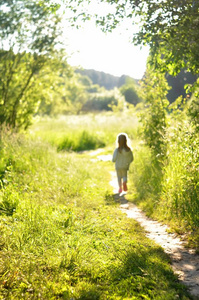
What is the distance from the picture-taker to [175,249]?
16.8 ft

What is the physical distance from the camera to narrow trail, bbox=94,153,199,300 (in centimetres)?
407

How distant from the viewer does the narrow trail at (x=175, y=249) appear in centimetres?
407

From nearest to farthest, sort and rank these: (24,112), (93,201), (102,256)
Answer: (102,256) < (93,201) < (24,112)

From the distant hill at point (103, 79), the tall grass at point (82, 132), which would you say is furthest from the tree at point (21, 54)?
the distant hill at point (103, 79)

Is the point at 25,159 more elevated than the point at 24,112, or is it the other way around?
the point at 24,112

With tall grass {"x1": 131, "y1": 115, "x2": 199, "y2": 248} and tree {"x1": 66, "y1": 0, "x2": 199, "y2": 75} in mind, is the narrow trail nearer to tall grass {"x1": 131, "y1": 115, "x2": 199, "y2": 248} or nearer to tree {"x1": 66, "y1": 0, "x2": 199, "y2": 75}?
tall grass {"x1": 131, "y1": 115, "x2": 199, "y2": 248}

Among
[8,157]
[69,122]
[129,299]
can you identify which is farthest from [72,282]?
[69,122]

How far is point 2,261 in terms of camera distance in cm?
400

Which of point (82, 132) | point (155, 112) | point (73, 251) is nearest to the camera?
point (73, 251)

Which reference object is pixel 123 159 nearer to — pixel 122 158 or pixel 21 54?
pixel 122 158

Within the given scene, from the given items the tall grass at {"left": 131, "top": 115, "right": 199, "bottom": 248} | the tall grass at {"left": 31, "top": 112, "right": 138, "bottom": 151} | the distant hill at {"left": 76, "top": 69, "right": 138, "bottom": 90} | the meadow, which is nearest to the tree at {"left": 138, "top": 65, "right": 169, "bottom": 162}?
the tall grass at {"left": 131, "top": 115, "right": 199, "bottom": 248}

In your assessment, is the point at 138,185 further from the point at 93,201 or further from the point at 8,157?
the point at 8,157

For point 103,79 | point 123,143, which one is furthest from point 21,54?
point 103,79

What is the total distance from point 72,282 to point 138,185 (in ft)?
18.8
